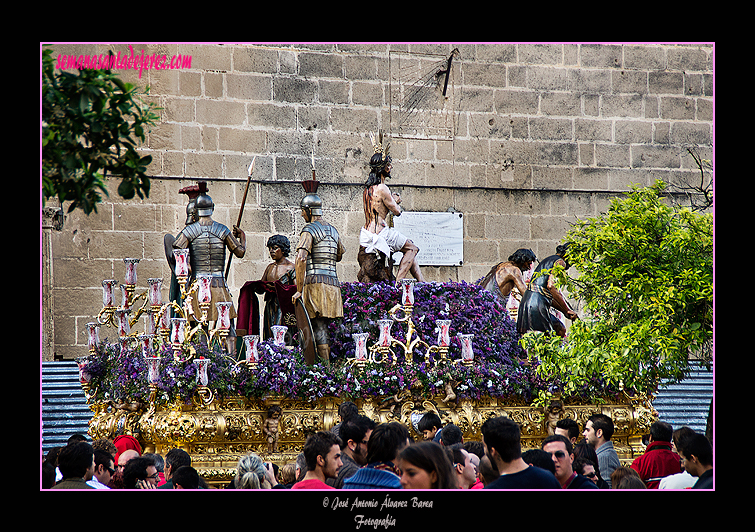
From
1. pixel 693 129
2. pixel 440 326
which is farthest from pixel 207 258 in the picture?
pixel 693 129

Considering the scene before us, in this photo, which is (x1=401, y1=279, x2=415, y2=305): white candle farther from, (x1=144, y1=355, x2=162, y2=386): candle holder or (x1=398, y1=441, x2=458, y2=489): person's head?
(x1=398, y1=441, x2=458, y2=489): person's head

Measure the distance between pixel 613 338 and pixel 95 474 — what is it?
448cm

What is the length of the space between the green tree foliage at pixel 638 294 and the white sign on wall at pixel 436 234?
22.8ft

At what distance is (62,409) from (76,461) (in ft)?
21.0

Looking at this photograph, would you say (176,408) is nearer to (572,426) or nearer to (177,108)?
(572,426)

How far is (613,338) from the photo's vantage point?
795 centimetres

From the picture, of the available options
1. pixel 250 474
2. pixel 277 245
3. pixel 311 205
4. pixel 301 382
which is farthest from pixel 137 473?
pixel 277 245

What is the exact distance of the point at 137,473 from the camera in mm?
5496

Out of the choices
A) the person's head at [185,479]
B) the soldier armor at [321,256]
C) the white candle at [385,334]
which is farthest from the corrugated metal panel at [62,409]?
the person's head at [185,479]

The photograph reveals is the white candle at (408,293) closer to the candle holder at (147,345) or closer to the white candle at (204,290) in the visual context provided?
the white candle at (204,290)

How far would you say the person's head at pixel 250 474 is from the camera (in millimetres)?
5180

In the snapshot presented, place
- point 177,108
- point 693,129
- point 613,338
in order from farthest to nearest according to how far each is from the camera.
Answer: point 693,129 < point 177,108 < point 613,338

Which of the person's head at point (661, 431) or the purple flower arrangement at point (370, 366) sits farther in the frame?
the purple flower arrangement at point (370, 366)

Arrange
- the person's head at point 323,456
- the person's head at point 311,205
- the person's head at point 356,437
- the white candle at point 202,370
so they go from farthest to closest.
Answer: the person's head at point 311,205, the white candle at point 202,370, the person's head at point 356,437, the person's head at point 323,456
